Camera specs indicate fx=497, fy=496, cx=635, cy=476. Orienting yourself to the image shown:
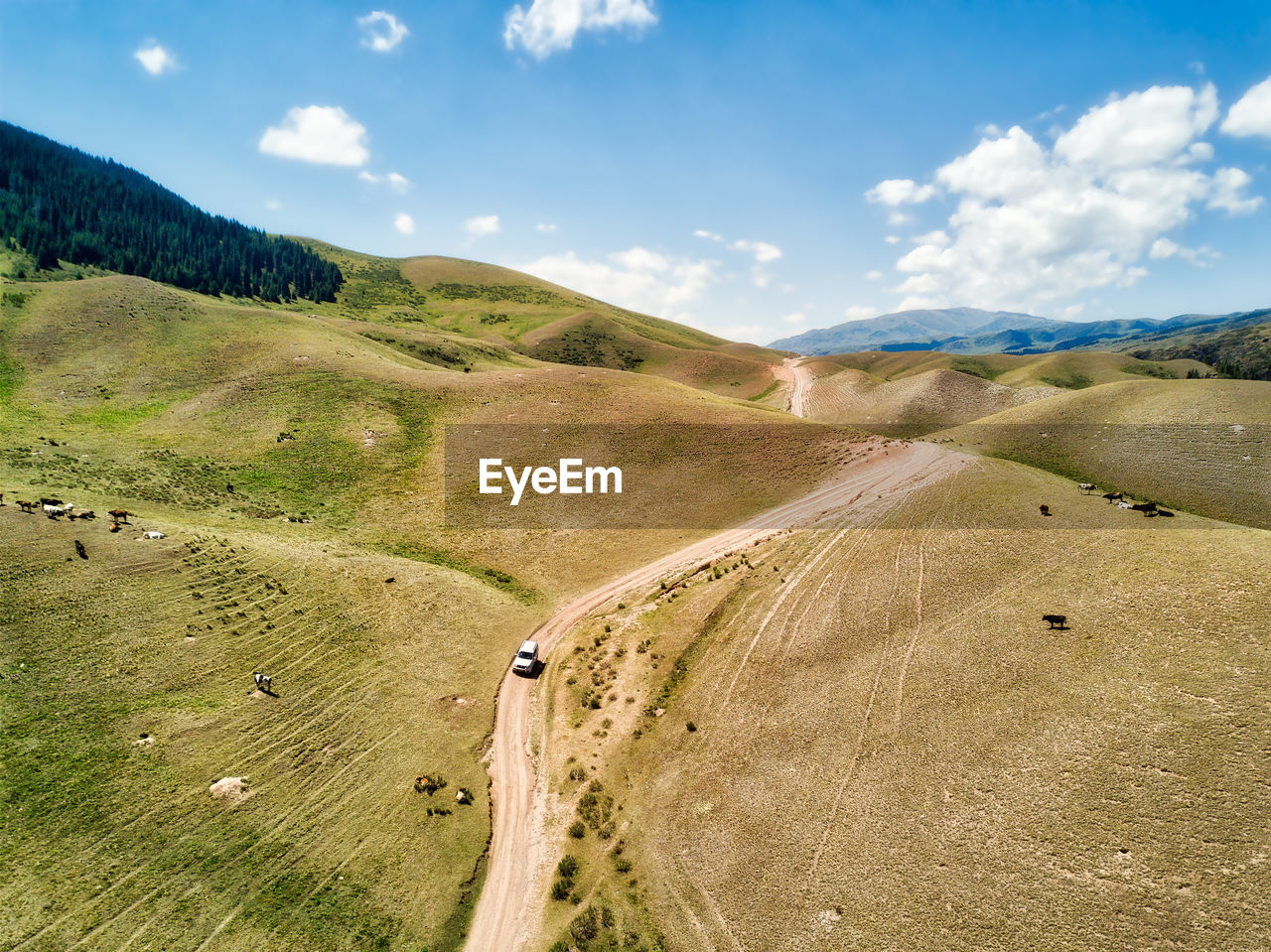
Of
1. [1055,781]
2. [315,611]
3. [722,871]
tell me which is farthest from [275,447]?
[1055,781]

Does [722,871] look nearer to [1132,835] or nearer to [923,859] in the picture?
[923,859]

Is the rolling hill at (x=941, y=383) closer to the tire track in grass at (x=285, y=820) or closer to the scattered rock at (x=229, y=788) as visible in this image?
the tire track in grass at (x=285, y=820)

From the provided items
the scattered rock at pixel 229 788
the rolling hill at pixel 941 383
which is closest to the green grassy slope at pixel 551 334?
the rolling hill at pixel 941 383

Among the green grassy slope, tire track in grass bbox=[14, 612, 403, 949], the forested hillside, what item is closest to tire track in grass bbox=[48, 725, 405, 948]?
tire track in grass bbox=[14, 612, 403, 949]

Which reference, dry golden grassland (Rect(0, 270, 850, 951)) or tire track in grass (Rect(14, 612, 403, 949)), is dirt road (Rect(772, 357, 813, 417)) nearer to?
dry golden grassland (Rect(0, 270, 850, 951))

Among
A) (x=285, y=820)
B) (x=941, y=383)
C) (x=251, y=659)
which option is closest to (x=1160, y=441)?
(x=941, y=383)

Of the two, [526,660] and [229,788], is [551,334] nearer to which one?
[526,660]
